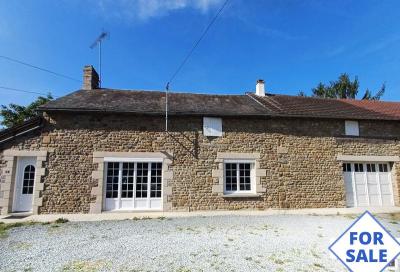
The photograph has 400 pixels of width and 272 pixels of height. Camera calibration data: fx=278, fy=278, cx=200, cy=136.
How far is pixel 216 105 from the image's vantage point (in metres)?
12.0

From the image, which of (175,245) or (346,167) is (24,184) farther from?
(346,167)

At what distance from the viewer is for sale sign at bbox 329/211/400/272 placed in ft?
9.30

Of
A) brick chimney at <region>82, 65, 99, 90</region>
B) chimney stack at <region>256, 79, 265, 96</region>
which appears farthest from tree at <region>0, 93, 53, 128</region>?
chimney stack at <region>256, 79, 265, 96</region>

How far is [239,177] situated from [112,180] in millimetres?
4834

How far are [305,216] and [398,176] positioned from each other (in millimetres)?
5554

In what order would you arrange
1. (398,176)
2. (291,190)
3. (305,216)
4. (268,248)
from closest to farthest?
(268,248) → (305,216) → (291,190) → (398,176)

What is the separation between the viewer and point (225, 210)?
1045 centimetres

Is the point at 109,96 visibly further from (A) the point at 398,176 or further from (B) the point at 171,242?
(A) the point at 398,176

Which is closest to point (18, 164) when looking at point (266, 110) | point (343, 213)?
Answer: point (266, 110)

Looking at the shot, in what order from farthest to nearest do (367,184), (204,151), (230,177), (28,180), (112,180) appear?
1. (367,184)
2. (230,177)
3. (204,151)
4. (112,180)
5. (28,180)

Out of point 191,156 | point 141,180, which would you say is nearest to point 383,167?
point 191,156

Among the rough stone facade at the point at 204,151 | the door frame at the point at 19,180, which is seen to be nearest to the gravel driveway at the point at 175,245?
the rough stone facade at the point at 204,151

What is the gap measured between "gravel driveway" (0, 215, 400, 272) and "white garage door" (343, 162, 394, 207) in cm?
303

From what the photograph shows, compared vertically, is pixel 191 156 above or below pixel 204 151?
below
